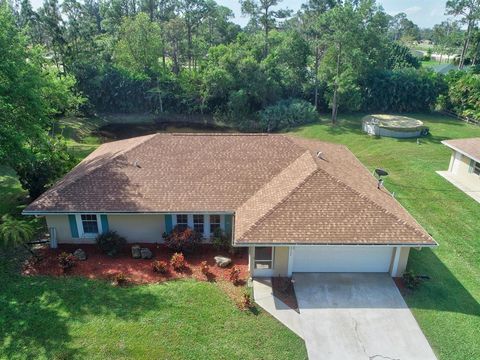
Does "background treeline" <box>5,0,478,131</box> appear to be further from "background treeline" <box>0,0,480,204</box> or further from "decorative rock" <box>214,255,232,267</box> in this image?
"decorative rock" <box>214,255,232,267</box>

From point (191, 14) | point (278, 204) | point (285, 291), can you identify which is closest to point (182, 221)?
point (278, 204)

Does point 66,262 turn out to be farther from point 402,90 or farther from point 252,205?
point 402,90

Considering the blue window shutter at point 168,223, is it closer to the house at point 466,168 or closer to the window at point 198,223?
the window at point 198,223

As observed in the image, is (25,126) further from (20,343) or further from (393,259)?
(393,259)

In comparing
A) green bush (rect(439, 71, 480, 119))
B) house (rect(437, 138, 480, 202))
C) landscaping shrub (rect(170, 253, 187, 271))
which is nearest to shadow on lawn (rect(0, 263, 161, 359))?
landscaping shrub (rect(170, 253, 187, 271))

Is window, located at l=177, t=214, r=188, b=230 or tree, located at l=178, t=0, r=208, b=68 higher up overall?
tree, located at l=178, t=0, r=208, b=68

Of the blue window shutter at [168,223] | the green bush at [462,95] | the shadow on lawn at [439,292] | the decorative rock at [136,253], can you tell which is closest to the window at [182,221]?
the blue window shutter at [168,223]
